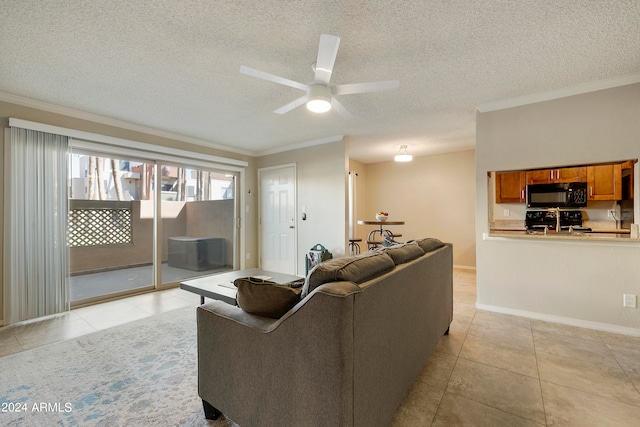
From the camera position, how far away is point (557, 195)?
3.71 meters

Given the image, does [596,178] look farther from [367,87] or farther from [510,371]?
[367,87]

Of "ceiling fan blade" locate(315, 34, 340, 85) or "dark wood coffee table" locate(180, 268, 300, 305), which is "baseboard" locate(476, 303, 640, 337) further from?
"ceiling fan blade" locate(315, 34, 340, 85)

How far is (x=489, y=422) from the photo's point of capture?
145 centimetres

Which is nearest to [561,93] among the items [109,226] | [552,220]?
[552,220]

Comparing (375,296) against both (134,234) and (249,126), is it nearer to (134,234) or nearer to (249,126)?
(249,126)

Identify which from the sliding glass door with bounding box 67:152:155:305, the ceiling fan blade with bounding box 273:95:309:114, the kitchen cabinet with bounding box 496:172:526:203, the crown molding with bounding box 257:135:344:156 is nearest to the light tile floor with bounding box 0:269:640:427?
the sliding glass door with bounding box 67:152:155:305

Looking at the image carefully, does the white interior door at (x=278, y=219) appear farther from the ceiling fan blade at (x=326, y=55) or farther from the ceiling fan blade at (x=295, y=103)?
the ceiling fan blade at (x=326, y=55)

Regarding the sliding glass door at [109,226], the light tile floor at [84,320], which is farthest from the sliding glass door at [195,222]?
the light tile floor at [84,320]

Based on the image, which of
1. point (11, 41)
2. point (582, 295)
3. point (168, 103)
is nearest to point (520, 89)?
point (582, 295)

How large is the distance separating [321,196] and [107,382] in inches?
134

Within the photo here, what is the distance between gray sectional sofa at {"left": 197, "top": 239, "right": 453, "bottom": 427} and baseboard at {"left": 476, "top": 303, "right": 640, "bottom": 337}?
2.00m

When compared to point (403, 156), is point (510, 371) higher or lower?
lower

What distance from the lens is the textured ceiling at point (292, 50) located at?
168cm

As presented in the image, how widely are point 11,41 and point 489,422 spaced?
3.92 meters
